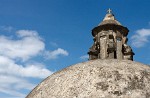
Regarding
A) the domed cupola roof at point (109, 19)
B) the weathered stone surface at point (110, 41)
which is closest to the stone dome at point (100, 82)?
the weathered stone surface at point (110, 41)

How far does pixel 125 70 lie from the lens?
11820 mm

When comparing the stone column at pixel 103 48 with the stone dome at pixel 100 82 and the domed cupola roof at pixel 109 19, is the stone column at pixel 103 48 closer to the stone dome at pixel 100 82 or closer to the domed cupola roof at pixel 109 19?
the domed cupola roof at pixel 109 19

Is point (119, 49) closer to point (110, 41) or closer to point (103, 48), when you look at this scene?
point (110, 41)

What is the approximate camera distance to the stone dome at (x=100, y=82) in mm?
10781

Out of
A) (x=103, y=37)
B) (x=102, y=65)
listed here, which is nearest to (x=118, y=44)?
(x=103, y=37)

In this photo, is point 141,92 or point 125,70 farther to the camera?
point 125,70

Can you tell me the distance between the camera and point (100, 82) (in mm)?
11312

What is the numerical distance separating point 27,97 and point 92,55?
6.95m

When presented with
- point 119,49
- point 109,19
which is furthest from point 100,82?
point 109,19

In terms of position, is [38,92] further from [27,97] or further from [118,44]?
[118,44]

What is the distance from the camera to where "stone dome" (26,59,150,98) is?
10781 millimetres

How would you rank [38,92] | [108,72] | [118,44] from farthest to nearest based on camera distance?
[118,44] < [38,92] < [108,72]

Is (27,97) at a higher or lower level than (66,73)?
lower

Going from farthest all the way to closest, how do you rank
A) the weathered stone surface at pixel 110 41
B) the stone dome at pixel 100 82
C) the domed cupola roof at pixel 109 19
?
A: 1. the domed cupola roof at pixel 109 19
2. the weathered stone surface at pixel 110 41
3. the stone dome at pixel 100 82
